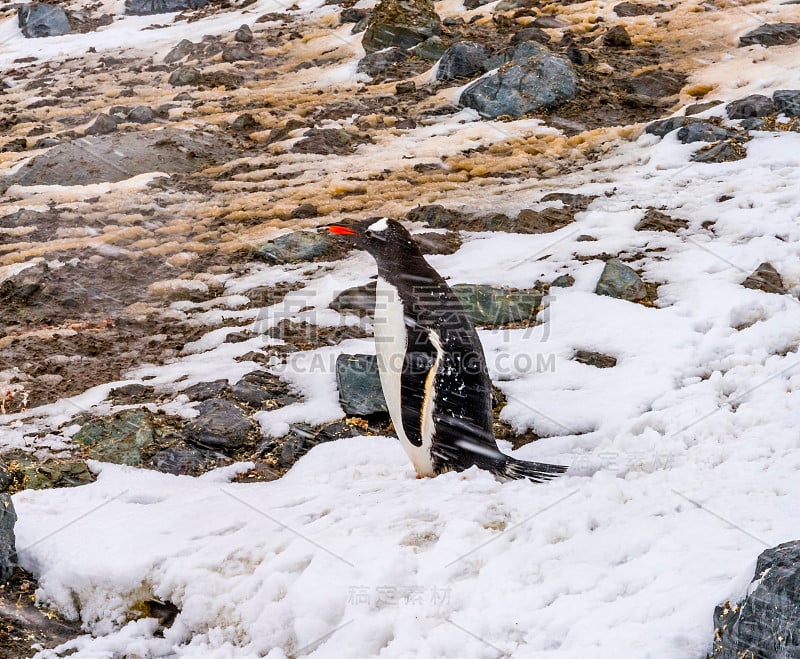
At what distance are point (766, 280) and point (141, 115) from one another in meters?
12.7

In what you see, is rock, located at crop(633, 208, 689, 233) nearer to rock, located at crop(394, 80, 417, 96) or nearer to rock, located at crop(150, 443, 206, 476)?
rock, located at crop(150, 443, 206, 476)

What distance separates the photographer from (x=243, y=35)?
20.6 meters

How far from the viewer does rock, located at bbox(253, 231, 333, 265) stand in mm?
Result: 10000

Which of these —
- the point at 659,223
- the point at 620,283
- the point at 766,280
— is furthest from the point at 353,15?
the point at 766,280

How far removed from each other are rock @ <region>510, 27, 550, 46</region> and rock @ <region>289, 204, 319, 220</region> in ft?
21.8

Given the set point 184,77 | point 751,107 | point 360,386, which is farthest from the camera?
point 184,77

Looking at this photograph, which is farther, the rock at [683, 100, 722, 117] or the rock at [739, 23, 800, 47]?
the rock at [739, 23, 800, 47]

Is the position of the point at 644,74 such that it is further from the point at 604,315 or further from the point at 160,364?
the point at 160,364

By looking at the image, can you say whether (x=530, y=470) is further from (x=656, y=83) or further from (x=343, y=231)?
(x=656, y=83)

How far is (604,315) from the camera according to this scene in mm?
7273

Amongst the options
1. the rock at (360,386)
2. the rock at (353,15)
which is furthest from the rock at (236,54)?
the rock at (360,386)

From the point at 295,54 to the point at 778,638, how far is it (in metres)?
18.9

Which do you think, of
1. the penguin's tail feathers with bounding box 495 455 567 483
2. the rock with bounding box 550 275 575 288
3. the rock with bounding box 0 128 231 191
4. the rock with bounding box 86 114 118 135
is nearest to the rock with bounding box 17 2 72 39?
the rock with bounding box 86 114 118 135

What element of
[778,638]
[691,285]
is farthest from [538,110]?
[778,638]
